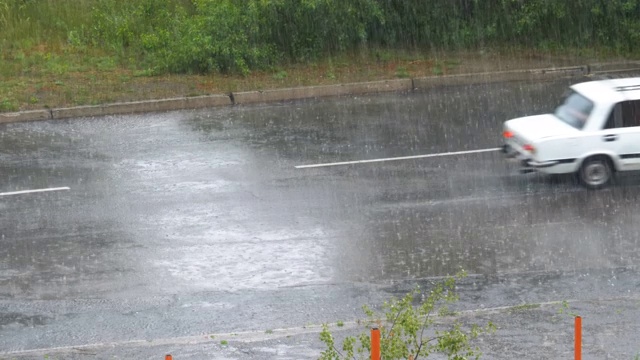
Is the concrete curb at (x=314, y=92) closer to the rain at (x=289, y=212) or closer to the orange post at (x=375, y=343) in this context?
the rain at (x=289, y=212)

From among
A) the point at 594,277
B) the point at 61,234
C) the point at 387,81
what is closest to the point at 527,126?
the point at 594,277

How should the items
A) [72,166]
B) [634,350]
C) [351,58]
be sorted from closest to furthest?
1. [634,350]
2. [72,166]
3. [351,58]

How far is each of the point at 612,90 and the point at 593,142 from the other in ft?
3.00

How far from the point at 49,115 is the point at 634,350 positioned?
12.0m

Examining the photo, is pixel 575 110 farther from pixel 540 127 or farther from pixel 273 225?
pixel 273 225

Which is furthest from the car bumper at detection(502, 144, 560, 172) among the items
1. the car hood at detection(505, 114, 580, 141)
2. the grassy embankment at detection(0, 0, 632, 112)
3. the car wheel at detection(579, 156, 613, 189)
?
the grassy embankment at detection(0, 0, 632, 112)

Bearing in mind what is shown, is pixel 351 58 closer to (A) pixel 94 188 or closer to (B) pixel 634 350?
(A) pixel 94 188

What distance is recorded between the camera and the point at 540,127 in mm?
14039

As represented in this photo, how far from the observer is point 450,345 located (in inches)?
267

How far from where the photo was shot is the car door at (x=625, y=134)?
13.6m

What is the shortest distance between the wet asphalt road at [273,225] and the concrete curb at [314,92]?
1.45 feet

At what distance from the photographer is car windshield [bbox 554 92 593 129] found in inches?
546

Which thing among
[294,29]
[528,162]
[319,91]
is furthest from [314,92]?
[528,162]

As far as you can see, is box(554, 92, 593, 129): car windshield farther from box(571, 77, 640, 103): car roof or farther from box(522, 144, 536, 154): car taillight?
box(522, 144, 536, 154): car taillight
